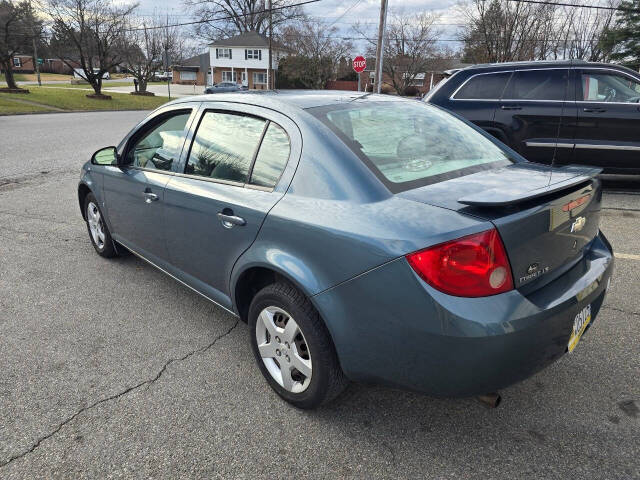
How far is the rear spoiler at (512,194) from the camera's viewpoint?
5.96 feet

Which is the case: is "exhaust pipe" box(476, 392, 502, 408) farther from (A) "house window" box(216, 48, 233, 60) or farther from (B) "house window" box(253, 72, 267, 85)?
(B) "house window" box(253, 72, 267, 85)

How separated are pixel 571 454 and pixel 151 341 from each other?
8.12ft

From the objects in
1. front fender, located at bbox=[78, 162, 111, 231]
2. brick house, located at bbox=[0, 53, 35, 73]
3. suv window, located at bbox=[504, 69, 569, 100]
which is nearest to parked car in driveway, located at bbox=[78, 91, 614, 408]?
front fender, located at bbox=[78, 162, 111, 231]

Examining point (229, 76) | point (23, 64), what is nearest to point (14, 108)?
point (229, 76)

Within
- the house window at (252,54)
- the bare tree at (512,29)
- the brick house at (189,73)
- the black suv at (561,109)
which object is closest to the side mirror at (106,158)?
the black suv at (561,109)

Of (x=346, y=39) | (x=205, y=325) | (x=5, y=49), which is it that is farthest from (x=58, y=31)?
(x=205, y=325)

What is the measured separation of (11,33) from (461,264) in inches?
1512

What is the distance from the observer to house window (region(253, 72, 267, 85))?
66.6 metres

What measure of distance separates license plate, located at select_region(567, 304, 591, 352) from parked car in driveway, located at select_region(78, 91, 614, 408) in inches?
0.5

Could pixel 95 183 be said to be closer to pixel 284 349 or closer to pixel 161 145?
pixel 161 145

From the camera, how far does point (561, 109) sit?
6223 mm

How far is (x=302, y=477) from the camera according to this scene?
2.00m

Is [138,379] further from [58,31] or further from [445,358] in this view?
[58,31]

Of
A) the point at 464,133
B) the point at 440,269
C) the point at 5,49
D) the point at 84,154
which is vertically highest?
the point at 5,49
